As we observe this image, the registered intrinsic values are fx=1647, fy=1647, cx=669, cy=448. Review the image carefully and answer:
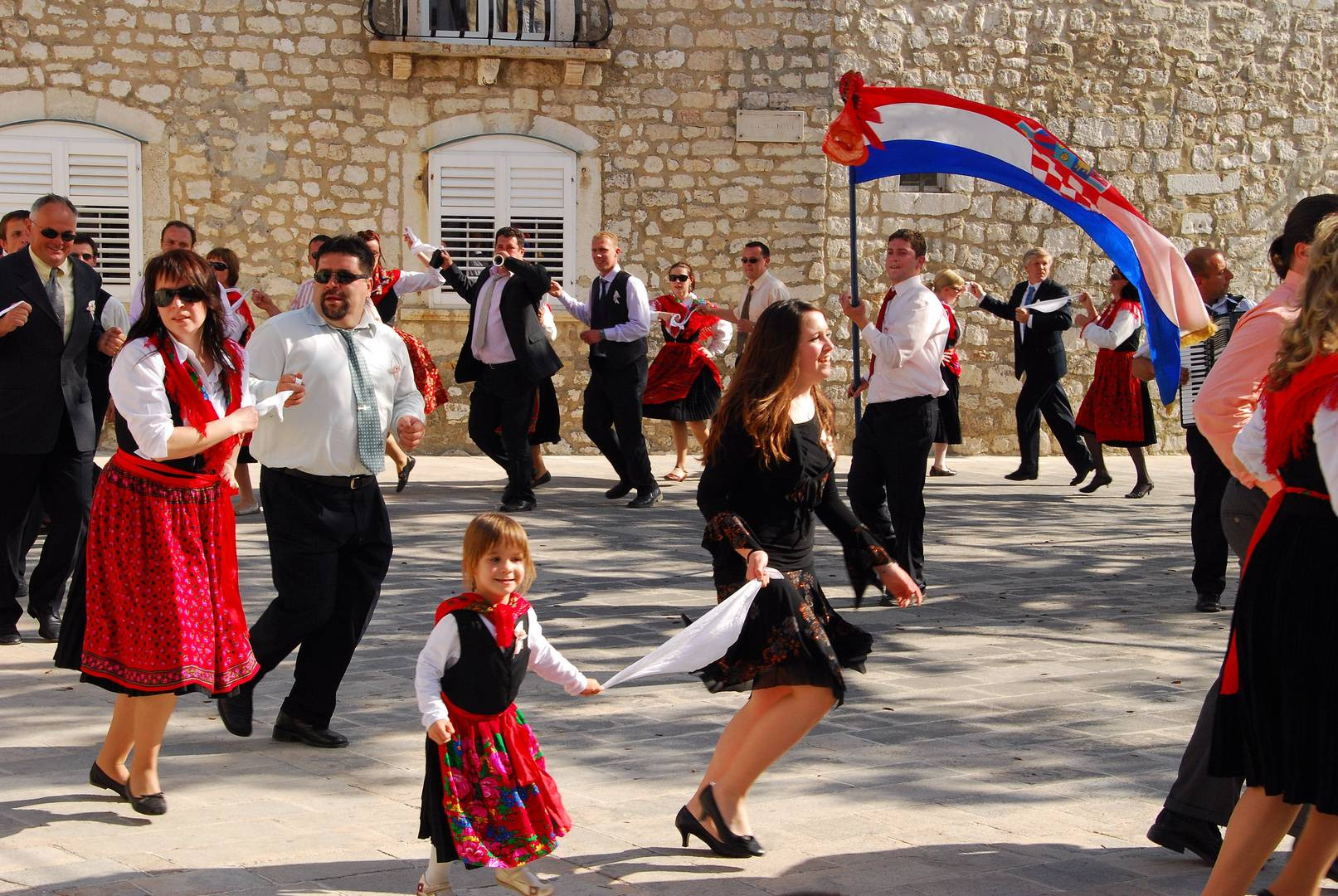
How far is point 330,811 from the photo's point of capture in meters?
4.89

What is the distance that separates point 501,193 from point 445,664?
37.6 feet

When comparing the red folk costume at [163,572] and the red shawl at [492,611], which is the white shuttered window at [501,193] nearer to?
the red folk costume at [163,572]

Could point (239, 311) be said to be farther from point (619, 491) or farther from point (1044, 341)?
point (1044, 341)

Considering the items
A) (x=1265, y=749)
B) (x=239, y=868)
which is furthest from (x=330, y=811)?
(x=1265, y=749)

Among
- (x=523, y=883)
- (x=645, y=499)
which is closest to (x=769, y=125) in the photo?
(x=645, y=499)

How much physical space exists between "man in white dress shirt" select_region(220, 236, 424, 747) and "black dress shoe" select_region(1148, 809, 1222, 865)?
2.65 m

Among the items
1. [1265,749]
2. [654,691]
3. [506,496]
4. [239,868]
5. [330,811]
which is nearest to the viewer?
[1265,749]

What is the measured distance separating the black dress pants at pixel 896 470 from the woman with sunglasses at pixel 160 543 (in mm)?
3893

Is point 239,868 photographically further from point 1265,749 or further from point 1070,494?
point 1070,494

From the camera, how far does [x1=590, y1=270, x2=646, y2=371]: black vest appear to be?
39.5 ft

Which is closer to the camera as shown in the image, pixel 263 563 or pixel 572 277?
pixel 263 563

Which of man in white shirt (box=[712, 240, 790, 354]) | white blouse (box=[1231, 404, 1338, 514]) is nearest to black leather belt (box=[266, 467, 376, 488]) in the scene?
white blouse (box=[1231, 404, 1338, 514])

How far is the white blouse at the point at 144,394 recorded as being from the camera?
4812mm

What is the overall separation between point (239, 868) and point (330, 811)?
573mm
